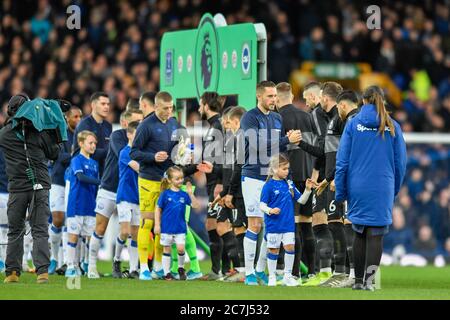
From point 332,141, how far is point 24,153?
342 centimetres

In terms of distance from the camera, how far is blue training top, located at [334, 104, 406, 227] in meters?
12.2

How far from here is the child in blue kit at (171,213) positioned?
48.0ft

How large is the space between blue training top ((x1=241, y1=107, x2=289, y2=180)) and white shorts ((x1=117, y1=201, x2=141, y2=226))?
6.34 feet

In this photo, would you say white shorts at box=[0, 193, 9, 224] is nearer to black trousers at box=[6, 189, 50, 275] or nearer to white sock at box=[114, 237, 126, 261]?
white sock at box=[114, 237, 126, 261]

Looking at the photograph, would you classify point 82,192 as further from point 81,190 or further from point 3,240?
point 3,240

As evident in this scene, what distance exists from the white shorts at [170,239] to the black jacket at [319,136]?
1.85 m

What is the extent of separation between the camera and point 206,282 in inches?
566

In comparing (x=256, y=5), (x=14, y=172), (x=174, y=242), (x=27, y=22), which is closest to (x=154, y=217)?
(x=174, y=242)

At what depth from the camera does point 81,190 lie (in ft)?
50.9

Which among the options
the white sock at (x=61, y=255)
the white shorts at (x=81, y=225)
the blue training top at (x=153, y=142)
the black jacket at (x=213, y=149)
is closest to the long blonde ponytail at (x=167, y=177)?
the blue training top at (x=153, y=142)

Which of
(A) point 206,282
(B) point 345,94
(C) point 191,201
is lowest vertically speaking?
(A) point 206,282

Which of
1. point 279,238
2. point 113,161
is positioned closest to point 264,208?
point 279,238
